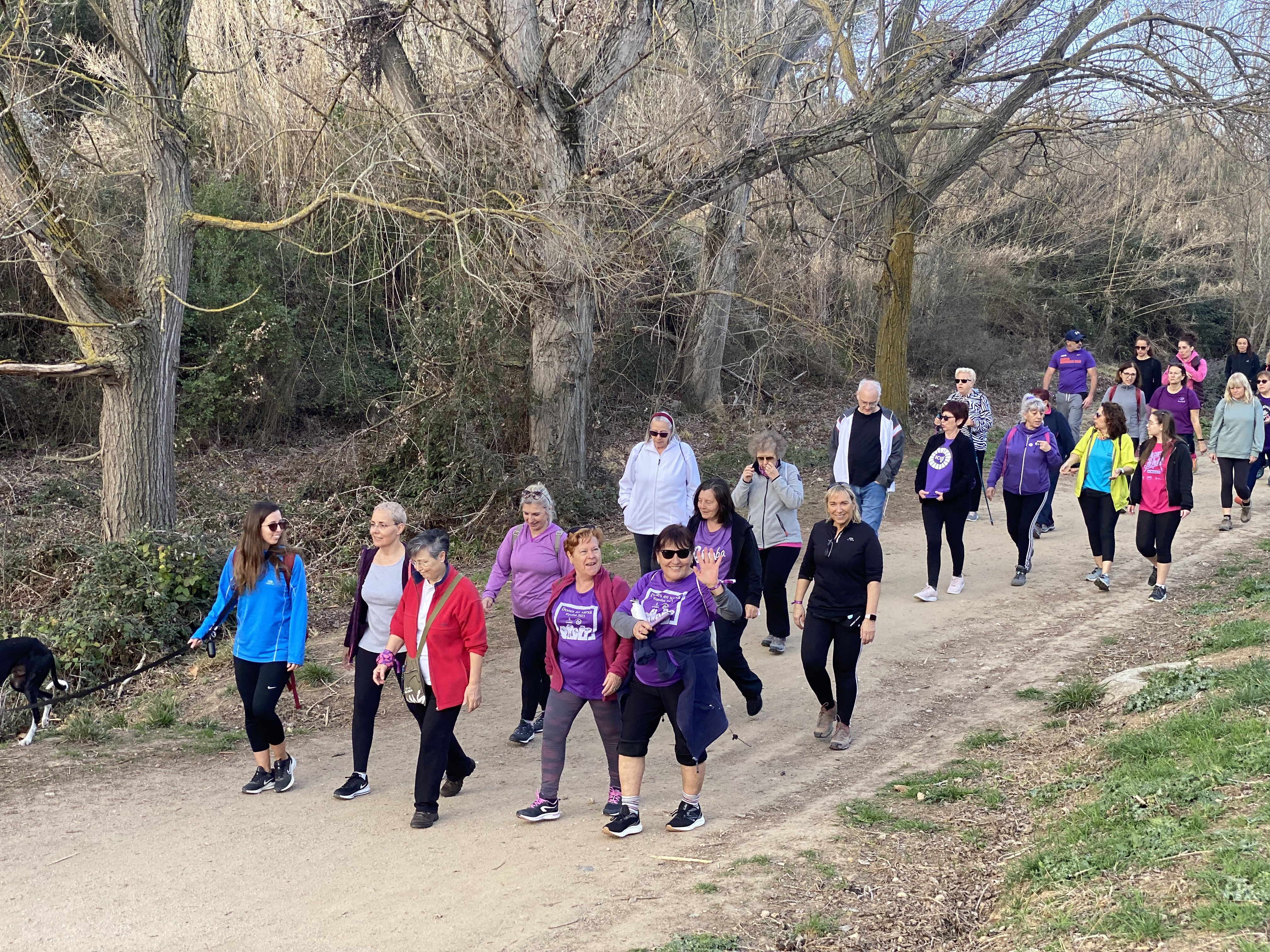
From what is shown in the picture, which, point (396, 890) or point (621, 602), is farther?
point (621, 602)

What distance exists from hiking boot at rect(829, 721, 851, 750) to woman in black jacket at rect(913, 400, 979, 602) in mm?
3129

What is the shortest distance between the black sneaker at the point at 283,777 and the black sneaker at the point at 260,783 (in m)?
0.02

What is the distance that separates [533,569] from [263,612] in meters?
1.66

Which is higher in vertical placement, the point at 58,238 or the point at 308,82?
the point at 308,82

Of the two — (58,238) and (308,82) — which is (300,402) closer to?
(308,82)

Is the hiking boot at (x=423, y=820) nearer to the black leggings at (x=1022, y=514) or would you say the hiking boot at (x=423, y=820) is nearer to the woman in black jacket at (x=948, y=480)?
the woman in black jacket at (x=948, y=480)

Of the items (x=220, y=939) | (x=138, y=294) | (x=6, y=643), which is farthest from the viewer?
(x=138, y=294)

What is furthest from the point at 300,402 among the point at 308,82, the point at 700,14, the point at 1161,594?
the point at 1161,594

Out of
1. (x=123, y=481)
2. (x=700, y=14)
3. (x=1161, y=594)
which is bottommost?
(x=1161, y=594)

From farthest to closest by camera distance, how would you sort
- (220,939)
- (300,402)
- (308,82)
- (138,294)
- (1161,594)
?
1. (300,402)
2. (308,82)
3. (138,294)
4. (1161,594)
5. (220,939)

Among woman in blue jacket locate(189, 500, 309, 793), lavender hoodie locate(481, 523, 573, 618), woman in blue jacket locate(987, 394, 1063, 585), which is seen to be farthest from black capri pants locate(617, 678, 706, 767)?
woman in blue jacket locate(987, 394, 1063, 585)

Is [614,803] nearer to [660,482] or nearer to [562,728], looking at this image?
[562,728]

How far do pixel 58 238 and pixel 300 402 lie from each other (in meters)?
7.98

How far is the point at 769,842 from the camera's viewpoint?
18.7ft
